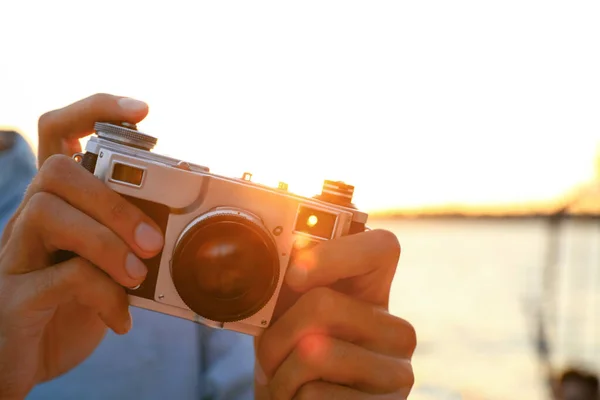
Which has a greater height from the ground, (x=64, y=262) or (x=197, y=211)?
(x=197, y=211)

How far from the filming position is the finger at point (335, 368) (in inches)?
41.9

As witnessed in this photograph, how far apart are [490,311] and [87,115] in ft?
79.1

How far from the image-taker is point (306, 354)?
3.51 ft

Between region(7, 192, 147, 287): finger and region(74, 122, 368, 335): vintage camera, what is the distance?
0.07m

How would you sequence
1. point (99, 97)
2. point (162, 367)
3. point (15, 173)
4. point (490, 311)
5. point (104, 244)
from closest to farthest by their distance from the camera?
point (104, 244), point (99, 97), point (162, 367), point (15, 173), point (490, 311)

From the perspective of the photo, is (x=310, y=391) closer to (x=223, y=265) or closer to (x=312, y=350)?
(x=312, y=350)

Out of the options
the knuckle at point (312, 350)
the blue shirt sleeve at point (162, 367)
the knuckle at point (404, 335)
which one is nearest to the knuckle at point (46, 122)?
the blue shirt sleeve at point (162, 367)

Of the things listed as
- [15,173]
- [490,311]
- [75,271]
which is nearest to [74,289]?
[75,271]

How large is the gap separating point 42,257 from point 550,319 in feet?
20.3

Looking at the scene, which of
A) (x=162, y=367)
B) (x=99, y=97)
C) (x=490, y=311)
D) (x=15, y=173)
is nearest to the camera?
(x=99, y=97)

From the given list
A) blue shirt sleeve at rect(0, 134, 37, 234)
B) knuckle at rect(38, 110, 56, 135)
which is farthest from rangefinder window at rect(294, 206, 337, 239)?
blue shirt sleeve at rect(0, 134, 37, 234)

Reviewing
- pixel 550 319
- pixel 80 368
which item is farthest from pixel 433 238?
pixel 80 368

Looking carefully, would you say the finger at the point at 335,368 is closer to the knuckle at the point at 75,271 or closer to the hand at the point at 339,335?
the hand at the point at 339,335

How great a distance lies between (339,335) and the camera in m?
1.09
